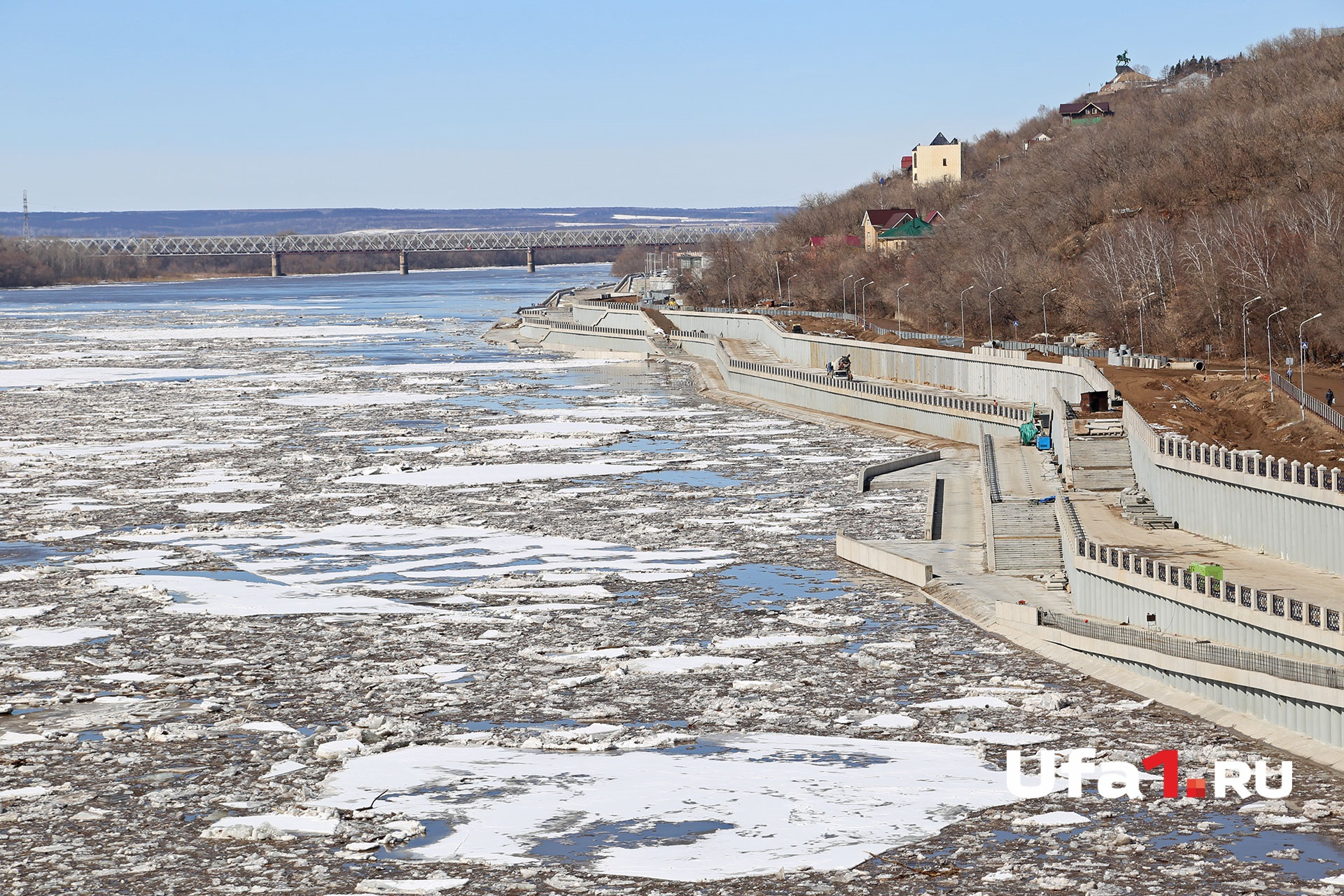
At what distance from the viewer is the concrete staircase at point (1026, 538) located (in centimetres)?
3972

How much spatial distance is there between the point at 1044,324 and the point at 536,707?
68441mm

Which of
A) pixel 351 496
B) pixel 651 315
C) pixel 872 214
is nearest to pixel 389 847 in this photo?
pixel 351 496

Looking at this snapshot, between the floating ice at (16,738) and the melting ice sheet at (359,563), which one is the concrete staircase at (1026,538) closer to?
the melting ice sheet at (359,563)

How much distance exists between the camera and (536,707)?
1112 inches

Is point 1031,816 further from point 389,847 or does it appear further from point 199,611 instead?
point 199,611

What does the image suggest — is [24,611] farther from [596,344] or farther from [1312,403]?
[596,344]

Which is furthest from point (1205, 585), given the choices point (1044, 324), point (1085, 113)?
point (1085, 113)

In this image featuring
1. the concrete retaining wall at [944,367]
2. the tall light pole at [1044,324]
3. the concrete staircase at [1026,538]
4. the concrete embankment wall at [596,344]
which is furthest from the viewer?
the concrete embankment wall at [596,344]

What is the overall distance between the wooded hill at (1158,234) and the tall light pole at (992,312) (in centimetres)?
43

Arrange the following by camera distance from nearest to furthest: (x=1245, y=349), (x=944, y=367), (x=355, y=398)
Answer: (x=1245, y=349) → (x=944, y=367) → (x=355, y=398)

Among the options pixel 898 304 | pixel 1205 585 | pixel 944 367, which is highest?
pixel 898 304

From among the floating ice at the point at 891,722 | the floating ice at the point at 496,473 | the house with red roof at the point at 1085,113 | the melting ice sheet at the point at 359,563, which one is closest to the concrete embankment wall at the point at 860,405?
the floating ice at the point at 496,473

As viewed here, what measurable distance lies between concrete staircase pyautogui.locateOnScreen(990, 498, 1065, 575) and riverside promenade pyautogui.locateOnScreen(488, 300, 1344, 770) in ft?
0.21

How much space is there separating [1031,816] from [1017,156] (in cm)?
14502
